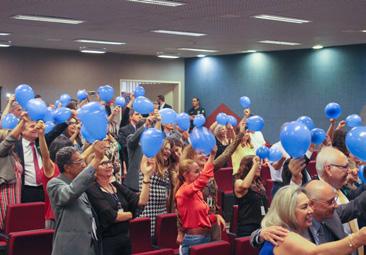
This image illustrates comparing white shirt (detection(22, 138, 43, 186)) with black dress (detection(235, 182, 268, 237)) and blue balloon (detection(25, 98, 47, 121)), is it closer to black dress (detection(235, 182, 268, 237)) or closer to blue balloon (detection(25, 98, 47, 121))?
blue balloon (detection(25, 98, 47, 121))

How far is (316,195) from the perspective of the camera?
265 cm

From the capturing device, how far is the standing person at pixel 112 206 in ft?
10.5

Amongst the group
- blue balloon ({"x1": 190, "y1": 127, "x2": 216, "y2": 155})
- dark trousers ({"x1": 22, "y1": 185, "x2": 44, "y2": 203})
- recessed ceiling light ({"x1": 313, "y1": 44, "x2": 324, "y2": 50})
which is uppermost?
recessed ceiling light ({"x1": 313, "y1": 44, "x2": 324, "y2": 50})

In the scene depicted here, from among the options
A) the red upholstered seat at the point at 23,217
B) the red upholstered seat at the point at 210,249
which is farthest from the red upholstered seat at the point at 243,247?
the red upholstered seat at the point at 23,217

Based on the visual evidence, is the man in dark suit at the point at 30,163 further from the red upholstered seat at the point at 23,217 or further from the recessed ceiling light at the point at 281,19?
the recessed ceiling light at the point at 281,19

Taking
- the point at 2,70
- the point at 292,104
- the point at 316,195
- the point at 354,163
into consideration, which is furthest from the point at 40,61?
the point at 316,195

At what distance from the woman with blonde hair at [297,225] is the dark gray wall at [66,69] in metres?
11.3

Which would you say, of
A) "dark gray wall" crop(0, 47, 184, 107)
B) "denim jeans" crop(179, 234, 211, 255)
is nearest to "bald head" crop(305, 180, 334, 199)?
"denim jeans" crop(179, 234, 211, 255)

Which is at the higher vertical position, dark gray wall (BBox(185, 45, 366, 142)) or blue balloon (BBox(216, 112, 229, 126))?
dark gray wall (BBox(185, 45, 366, 142))

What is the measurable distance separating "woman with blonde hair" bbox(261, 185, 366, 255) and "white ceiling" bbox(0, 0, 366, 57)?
3776 mm

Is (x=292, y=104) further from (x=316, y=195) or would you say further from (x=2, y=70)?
(x=316, y=195)

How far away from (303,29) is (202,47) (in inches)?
147

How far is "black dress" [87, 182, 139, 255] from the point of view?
10.5 feet

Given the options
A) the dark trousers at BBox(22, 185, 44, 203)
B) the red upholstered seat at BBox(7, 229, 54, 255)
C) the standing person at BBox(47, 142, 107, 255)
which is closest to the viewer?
the standing person at BBox(47, 142, 107, 255)
